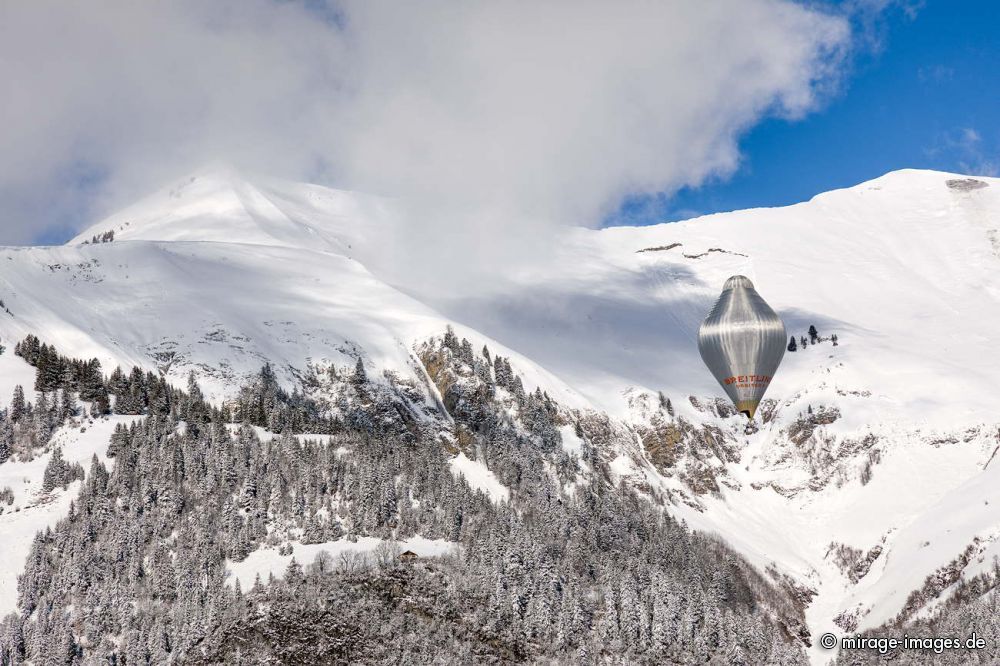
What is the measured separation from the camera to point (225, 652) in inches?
5192

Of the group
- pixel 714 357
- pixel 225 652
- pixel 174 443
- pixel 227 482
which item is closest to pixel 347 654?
pixel 225 652

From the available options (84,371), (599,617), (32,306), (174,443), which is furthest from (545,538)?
(32,306)

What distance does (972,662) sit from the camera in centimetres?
15675

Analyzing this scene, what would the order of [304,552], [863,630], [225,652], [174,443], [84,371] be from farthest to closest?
[863,630]
[84,371]
[174,443]
[304,552]
[225,652]

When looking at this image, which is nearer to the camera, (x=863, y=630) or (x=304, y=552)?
(x=304, y=552)

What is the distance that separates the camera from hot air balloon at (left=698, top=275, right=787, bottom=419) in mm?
148125

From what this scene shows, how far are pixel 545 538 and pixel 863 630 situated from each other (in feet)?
214

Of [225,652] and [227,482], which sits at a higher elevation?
[227,482]

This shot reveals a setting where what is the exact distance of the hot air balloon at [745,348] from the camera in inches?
5832

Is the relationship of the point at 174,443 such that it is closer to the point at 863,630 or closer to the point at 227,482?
the point at 227,482

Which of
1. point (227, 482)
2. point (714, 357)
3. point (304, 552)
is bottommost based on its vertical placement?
point (304, 552)

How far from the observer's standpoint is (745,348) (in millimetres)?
149375

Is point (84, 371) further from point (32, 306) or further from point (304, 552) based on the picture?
point (304, 552)

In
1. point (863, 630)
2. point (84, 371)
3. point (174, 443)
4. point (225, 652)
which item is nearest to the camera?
point (225, 652)
